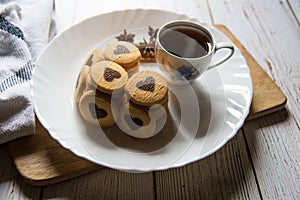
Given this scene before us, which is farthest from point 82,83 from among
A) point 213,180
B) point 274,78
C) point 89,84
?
point 274,78

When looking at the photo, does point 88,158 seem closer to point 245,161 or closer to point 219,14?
point 245,161

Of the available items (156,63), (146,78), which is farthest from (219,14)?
(146,78)

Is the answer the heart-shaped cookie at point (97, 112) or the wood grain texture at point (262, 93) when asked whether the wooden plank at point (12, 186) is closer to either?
the heart-shaped cookie at point (97, 112)

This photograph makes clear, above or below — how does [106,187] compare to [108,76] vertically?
below

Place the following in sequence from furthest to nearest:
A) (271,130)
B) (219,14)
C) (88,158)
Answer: (219,14) → (271,130) → (88,158)

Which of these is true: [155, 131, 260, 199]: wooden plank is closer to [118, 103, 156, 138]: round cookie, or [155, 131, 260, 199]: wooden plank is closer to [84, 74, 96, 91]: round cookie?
[118, 103, 156, 138]: round cookie

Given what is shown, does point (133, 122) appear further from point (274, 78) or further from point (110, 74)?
point (274, 78)

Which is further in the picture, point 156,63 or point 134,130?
point 156,63
